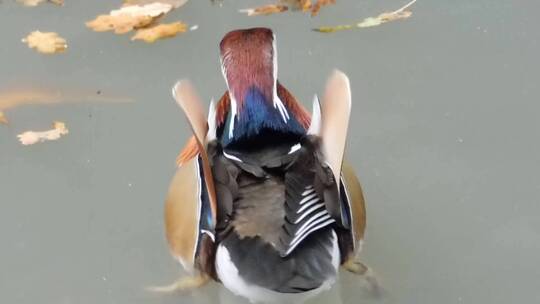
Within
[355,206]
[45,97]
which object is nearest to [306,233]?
[355,206]

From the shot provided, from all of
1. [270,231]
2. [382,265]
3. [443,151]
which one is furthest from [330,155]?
[443,151]

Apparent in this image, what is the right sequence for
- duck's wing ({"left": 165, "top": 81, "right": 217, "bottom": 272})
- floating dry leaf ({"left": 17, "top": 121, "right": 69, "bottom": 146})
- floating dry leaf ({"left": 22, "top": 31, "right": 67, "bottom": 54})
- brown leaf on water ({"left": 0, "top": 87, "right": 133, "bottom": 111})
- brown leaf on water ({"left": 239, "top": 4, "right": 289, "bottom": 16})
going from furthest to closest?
brown leaf on water ({"left": 239, "top": 4, "right": 289, "bottom": 16}), floating dry leaf ({"left": 22, "top": 31, "right": 67, "bottom": 54}), brown leaf on water ({"left": 0, "top": 87, "right": 133, "bottom": 111}), floating dry leaf ({"left": 17, "top": 121, "right": 69, "bottom": 146}), duck's wing ({"left": 165, "top": 81, "right": 217, "bottom": 272})

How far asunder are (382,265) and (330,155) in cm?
66

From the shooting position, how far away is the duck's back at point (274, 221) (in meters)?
2.60

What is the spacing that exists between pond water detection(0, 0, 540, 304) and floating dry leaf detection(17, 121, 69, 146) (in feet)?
0.09

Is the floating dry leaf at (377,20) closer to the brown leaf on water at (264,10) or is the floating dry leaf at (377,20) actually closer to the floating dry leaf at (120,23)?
the brown leaf on water at (264,10)

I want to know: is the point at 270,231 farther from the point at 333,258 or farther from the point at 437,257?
the point at 437,257

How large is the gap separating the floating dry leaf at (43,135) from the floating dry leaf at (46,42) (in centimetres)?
44

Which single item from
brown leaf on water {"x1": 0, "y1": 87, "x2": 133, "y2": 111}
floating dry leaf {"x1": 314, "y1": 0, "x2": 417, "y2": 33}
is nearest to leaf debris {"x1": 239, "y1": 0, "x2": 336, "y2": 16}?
floating dry leaf {"x1": 314, "y1": 0, "x2": 417, "y2": 33}

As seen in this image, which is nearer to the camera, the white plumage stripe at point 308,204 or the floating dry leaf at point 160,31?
the white plumage stripe at point 308,204

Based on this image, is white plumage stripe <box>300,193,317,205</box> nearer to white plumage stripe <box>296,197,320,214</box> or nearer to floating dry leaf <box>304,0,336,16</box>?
white plumage stripe <box>296,197,320,214</box>

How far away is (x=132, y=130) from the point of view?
3.62m

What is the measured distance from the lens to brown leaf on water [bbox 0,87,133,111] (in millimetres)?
3738

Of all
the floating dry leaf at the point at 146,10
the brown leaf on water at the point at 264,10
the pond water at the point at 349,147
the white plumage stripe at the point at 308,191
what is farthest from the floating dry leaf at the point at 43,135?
the white plumage stripe at the point at 308,191
